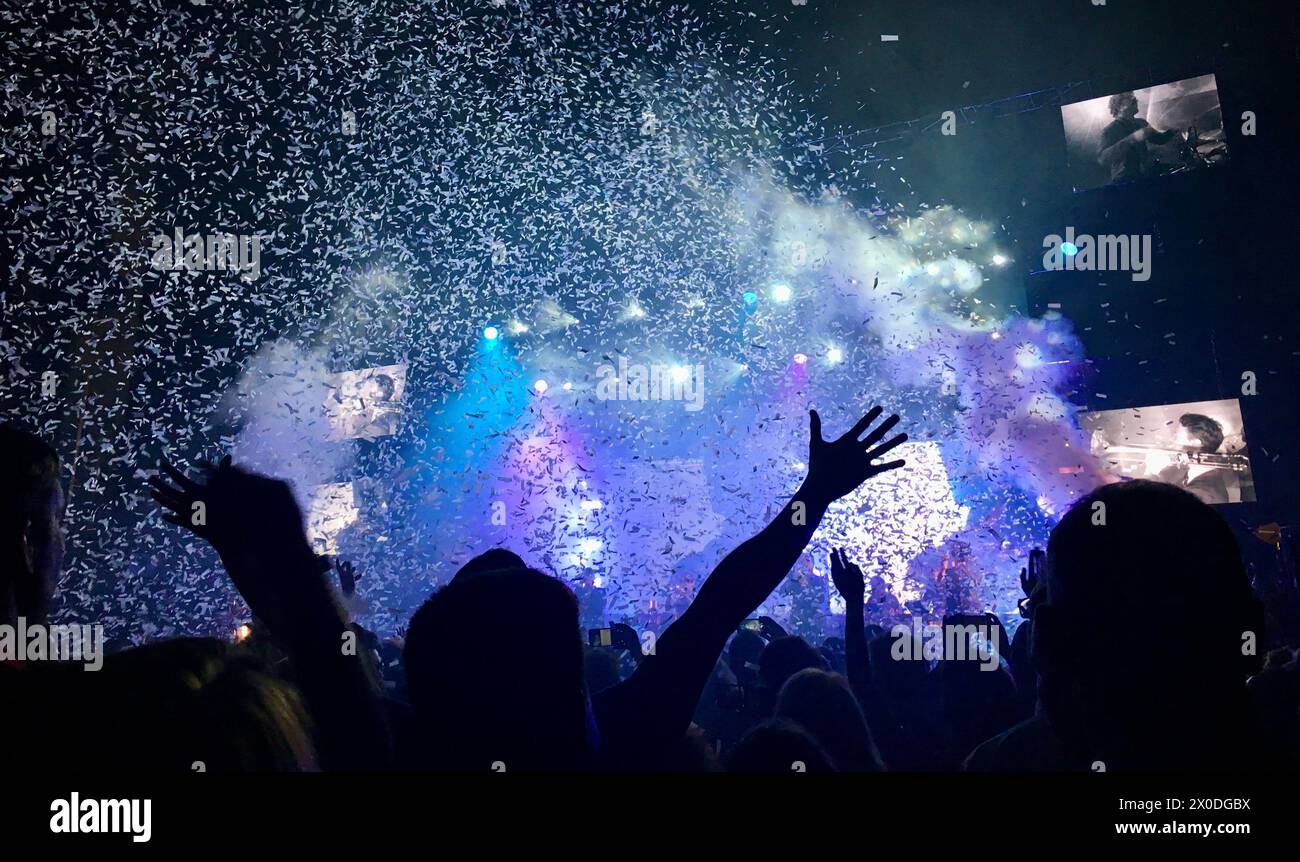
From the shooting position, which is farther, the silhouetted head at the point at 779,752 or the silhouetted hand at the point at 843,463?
the silhouetted hand at the point at 843,463

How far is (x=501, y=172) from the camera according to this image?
14062 millimetres

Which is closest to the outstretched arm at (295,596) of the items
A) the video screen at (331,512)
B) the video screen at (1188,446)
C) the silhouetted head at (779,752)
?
the silhouetted head at (779,752)

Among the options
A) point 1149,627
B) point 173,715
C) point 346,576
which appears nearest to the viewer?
point 173,715

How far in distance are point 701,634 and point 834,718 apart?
3.20 ft

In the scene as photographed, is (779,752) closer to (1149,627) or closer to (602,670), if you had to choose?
(1149,627)

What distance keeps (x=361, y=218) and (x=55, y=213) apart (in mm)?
8247

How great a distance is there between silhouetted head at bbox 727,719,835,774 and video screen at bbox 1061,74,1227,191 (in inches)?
667

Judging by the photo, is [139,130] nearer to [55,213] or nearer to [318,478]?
[55,213]

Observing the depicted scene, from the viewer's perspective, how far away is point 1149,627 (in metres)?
1.93

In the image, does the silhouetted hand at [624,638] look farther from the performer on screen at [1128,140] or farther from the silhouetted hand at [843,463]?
the performer on screen at [1128,140]

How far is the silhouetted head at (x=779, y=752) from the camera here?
6.64 ft

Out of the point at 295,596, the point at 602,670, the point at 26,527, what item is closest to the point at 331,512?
the point at 602,670

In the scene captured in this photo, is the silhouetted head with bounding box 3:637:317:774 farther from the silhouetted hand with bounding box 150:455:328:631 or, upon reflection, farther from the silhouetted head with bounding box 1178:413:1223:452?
the silhouetted head with bounding box 1178:413:1223:452

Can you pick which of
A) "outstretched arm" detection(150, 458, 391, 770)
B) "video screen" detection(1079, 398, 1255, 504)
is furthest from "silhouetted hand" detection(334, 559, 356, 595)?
"video screen" detection(1079, 398, 1255, 504)
